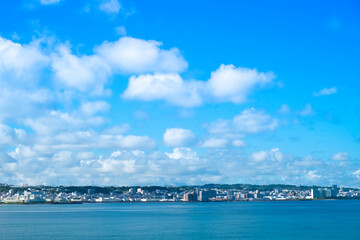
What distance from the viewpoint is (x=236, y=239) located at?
212 ft

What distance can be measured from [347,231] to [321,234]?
793 centimetres

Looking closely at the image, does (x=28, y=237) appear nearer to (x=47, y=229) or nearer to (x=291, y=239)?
(x=47, y=229)

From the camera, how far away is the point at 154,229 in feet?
256

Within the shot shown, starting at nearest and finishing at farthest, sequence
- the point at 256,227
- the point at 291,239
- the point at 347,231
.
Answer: the point at 291,239 → the point at 347,231 → the point at 256,227

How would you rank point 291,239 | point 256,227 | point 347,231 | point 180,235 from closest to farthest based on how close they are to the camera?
point 291,239
point 180,235
point 347,231
point 256,227

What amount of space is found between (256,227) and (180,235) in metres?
19.5

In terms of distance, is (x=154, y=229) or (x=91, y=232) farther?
(x=154, y=229)

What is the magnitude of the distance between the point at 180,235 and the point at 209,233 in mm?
5554

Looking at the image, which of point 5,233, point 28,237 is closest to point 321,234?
point 28,237

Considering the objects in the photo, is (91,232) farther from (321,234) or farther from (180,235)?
(321,234)

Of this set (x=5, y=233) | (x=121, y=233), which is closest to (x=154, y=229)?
(x=121, y=233)

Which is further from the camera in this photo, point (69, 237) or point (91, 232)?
point (91, 232)

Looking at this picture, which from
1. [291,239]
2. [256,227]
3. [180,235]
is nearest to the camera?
[291,239]

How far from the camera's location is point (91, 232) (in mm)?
73000
